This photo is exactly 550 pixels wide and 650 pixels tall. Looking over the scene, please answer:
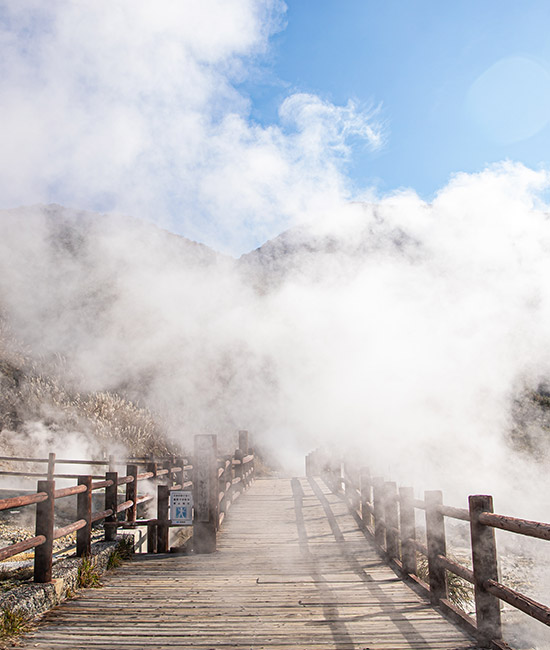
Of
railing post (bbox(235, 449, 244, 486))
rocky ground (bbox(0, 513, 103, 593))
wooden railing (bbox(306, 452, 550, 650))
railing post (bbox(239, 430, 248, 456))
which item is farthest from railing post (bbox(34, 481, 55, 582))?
railing post (bbox(239, 430, 248, 456))

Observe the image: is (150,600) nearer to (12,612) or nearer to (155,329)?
(12,612)

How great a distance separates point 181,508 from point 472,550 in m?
3.39

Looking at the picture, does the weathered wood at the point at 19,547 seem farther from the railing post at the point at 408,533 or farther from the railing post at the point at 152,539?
the railing post at the point at 408,533

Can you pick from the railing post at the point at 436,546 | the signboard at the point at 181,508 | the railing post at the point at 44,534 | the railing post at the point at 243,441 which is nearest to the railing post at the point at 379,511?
the railing post at the point at 436,546

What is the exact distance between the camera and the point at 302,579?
4316mm

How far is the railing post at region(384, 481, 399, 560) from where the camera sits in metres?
4.80

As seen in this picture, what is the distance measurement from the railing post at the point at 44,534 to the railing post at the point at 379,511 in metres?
3.07

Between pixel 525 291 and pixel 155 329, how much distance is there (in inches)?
789

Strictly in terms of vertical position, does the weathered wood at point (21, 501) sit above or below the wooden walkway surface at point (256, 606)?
above

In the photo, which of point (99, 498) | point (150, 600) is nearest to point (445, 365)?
point (99, 498)

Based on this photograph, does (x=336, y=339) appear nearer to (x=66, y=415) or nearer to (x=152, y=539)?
(x=66, y=415)

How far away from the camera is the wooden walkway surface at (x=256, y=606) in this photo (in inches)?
113

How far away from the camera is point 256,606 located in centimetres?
A: 354

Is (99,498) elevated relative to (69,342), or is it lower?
lower
